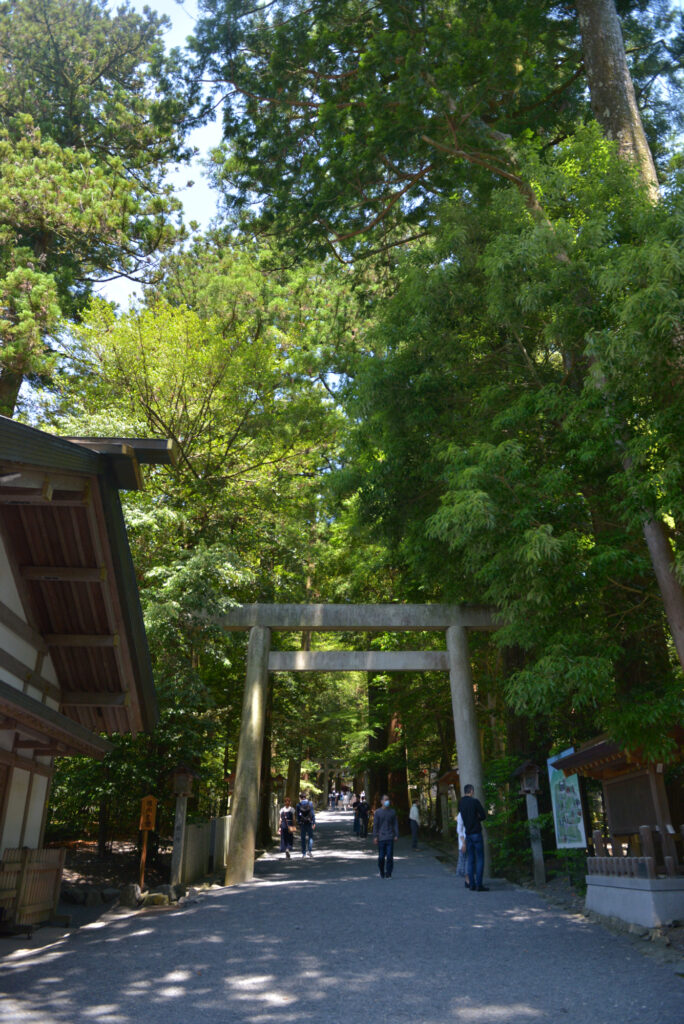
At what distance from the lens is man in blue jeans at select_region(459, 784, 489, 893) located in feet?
31.3

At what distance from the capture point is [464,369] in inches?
419

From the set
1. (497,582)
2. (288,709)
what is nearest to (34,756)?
(497,582)

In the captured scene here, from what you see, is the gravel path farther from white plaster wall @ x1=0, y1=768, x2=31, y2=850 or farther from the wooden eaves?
the wooden eaves

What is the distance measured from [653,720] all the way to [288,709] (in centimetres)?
1595

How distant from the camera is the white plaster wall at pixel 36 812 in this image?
848cm

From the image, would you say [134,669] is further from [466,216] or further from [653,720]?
[466,216]

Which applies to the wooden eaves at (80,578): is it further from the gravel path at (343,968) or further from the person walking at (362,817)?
the person walking at (362,817)

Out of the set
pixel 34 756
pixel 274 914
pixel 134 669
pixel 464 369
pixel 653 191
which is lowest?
pixel 274 914

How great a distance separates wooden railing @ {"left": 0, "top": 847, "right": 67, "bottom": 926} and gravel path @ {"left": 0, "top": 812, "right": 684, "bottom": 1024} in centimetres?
68

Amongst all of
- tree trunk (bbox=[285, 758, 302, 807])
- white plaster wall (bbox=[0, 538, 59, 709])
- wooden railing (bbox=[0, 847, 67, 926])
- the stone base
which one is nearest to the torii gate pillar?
the stone base

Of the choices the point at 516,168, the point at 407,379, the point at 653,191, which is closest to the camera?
the point at 653,191

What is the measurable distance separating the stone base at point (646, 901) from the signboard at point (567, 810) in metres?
1.70

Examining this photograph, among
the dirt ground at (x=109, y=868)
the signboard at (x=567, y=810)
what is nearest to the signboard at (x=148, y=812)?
the dirt ground at (x=109, y=868)

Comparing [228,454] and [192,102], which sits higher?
[192,102]
